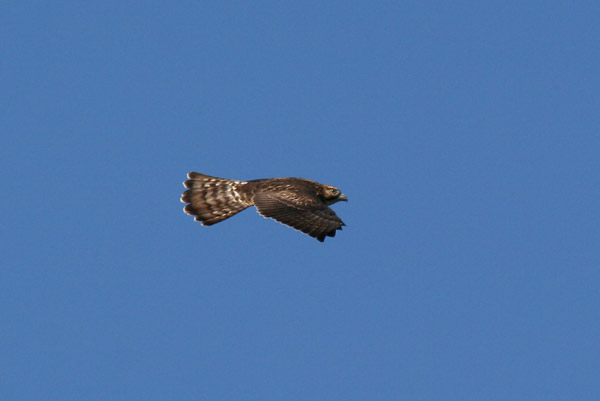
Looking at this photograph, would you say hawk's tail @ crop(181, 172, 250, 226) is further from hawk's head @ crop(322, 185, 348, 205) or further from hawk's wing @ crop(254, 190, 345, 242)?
hawk's head @ crop(322, 185, 348, 205)

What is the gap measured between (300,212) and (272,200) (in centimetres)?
97

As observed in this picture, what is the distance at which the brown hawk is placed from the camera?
19078 millimetres

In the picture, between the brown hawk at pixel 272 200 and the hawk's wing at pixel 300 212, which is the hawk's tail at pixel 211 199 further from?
the hawk's wing at pixel 300 212

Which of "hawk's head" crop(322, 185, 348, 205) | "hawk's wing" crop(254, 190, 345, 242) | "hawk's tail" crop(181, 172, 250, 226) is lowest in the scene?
"hawk's wing" crop(254, 190, 345, 242)

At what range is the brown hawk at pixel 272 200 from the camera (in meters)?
19.1

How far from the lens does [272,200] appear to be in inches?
795

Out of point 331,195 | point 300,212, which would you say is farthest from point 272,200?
point 331,195

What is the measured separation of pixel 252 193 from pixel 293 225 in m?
3.14

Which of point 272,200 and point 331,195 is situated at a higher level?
point 331,195

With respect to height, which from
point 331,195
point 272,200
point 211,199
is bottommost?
point 272,200

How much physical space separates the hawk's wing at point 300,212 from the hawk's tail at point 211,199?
5.07 ft

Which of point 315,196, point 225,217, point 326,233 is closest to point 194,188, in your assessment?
point 225,217

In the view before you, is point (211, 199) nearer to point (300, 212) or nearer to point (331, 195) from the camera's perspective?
point (331, 195)

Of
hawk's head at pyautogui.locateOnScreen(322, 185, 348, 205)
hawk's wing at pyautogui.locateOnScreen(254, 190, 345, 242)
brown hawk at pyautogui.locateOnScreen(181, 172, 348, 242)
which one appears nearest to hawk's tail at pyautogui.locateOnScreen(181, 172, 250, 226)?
brown hawk at pyautogui.locateOnScreen(181, 172, 348, 242)
